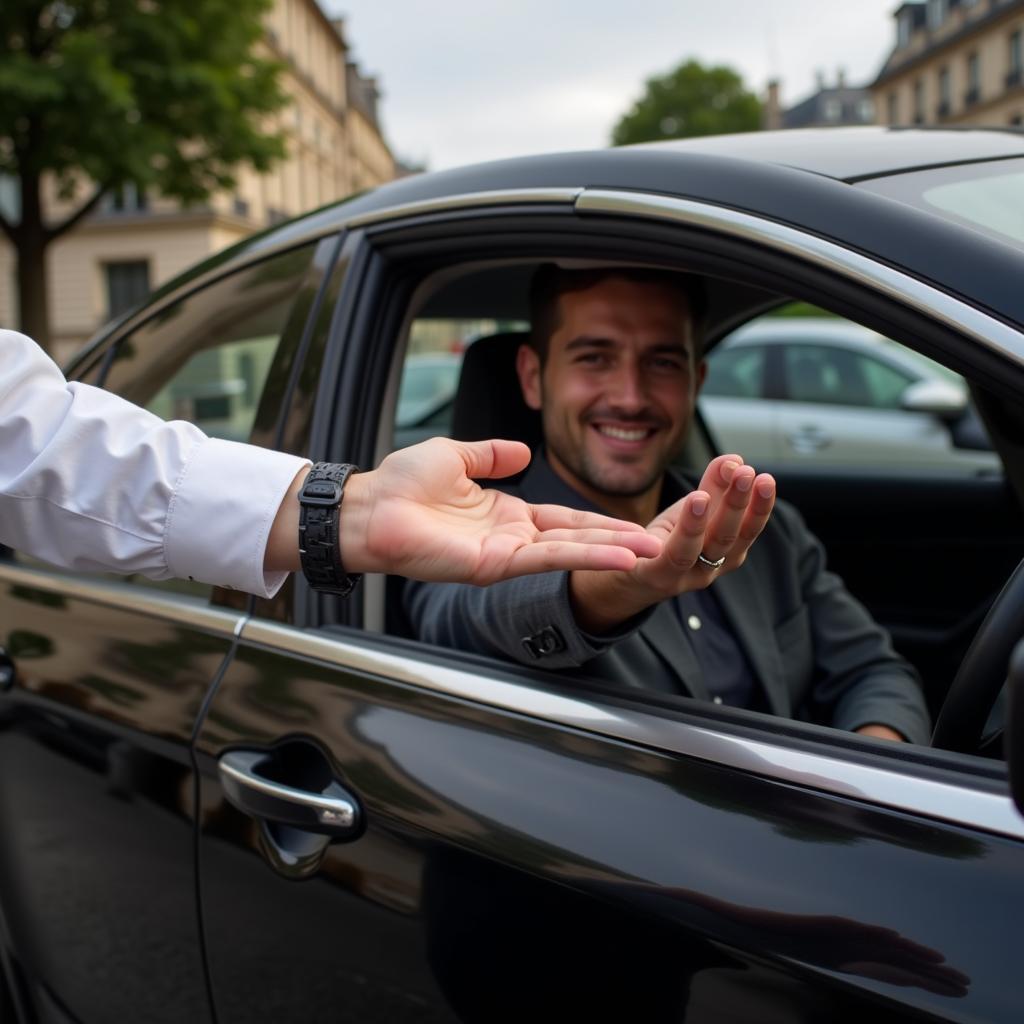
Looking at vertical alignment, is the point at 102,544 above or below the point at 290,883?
above

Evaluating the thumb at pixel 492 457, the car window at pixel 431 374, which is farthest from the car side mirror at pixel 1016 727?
the car window at pixel 431 374

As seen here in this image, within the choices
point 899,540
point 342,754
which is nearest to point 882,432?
point 899,540

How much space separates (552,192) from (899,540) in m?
1.98

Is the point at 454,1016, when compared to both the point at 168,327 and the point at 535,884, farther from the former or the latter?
the point at 168,327

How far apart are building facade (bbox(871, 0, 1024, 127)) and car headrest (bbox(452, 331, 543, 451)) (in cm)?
4179

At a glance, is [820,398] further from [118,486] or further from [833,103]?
[833,103]

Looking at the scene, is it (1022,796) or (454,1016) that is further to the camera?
(454,1016)

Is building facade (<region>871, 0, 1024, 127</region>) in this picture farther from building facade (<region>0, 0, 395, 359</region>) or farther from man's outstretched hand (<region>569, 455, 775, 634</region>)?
man's outstretched hand (<region>569, 455, 775, 634</region>)

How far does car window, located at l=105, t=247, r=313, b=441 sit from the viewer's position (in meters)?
1.79

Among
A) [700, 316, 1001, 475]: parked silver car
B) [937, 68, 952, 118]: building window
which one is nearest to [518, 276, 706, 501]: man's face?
[700, 316, 1001, 475]: parked silver car

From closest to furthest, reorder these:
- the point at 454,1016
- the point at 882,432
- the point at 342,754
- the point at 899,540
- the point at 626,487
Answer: the point at 454,1016 < the point at 342,754 < the point at 626,487 < the point at 899,540 < the point at 882,432

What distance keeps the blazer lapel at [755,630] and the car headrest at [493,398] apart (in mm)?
448

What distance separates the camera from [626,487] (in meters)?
1.87

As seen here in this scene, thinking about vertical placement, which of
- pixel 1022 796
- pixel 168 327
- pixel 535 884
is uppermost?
pixel 168 327
